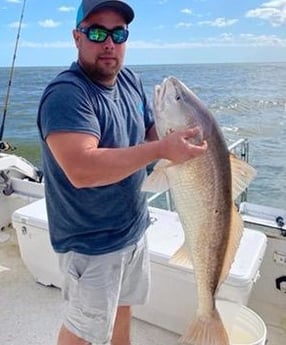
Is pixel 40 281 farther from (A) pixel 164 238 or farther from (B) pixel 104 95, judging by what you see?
(B) pixel 104 95

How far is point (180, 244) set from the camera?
2.03m

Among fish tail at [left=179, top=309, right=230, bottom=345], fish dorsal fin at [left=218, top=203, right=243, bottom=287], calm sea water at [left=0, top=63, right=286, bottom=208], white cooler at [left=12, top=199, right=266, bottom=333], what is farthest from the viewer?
calm sea water at [left=0, top=63, right=286, bottom=208]

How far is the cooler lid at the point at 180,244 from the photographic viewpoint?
1.82 meters

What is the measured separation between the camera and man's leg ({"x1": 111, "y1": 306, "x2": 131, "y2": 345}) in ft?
5.67

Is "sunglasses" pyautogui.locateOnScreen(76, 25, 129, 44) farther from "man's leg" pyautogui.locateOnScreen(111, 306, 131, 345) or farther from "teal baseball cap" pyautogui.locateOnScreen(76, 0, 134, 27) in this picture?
"man's leg" pyautogui.locateOnScreen(111, 306, 131, 345)

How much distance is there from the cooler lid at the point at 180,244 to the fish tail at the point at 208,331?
1.43 ft

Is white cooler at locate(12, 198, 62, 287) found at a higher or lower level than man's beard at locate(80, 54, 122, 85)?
lower

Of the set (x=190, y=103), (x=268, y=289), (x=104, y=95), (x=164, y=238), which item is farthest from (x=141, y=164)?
(x=268, y=289)

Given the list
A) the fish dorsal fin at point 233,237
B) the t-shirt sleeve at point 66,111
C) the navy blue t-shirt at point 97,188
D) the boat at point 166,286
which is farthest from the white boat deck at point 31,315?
the t-shirt sleeve at point 66,111

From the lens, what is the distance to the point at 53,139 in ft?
3.78

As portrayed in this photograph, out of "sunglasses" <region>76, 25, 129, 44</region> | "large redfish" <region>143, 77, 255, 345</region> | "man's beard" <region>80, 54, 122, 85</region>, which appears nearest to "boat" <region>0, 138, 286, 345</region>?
"large redfish" <region>143, 77, 255, 345</region>

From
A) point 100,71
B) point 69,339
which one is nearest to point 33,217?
point 69,339

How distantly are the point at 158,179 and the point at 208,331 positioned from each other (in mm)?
524

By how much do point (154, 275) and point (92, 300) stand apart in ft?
2.06
